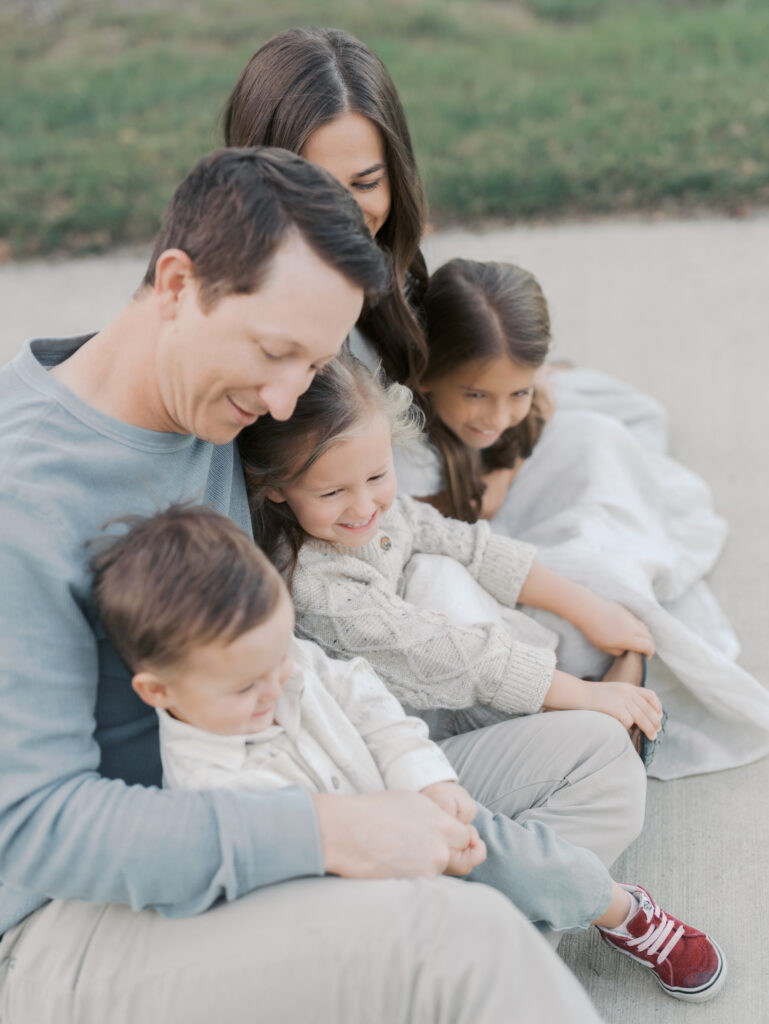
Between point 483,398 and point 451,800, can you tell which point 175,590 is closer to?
point 451,800

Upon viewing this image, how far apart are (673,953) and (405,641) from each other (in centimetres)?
73

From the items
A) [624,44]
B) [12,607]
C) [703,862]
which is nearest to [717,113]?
[624,44]

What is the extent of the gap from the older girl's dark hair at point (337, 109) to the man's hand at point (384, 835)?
1.21 meters

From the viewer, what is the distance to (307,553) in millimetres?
2156

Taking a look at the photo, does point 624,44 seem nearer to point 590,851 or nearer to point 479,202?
point 479,202

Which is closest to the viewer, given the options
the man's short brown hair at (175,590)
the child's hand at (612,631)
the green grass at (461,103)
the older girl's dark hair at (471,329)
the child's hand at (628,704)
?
the man's short brown hair at (175,590)

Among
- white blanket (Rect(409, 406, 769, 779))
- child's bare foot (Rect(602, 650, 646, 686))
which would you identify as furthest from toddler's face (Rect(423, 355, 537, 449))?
child's bare foot (Rect(602, 650, 646, 686))

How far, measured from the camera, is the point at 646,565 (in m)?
2.73

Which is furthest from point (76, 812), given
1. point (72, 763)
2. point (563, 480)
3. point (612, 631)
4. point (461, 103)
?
point (461, 103)

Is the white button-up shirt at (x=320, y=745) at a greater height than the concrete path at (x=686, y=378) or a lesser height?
greater

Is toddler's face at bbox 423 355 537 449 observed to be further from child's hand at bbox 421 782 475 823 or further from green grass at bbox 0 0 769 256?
green grass at bbox 0 0 769 256

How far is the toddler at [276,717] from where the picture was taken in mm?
1549

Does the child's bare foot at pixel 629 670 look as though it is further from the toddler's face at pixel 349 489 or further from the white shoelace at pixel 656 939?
the toddler's face at pixel 349 489

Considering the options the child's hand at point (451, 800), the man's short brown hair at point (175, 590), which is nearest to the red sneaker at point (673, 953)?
the child's hand at point (451, 800)
